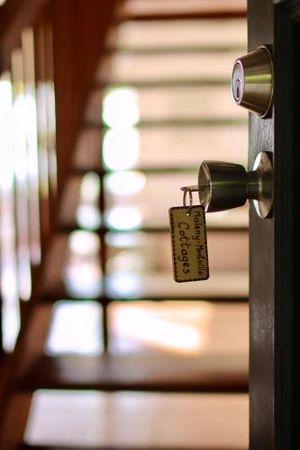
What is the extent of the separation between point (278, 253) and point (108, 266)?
88.7 inches

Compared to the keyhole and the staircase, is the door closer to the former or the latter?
the keyhole

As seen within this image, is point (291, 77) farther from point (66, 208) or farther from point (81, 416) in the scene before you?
point (81, 416)

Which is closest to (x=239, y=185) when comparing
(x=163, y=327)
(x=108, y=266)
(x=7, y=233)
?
(x=108, y=266)

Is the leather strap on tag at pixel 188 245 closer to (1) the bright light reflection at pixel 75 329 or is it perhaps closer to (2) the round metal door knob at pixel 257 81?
(2) the round metal door knob at pixel 257 81

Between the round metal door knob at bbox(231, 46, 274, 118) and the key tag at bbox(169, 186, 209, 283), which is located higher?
the round metal door knob at bbox(231, 46, 274, 118)

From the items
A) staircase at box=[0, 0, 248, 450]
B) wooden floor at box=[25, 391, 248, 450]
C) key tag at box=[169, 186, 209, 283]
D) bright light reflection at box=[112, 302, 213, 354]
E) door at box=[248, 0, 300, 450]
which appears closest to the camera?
door at box=[248, 0, 300, 450]

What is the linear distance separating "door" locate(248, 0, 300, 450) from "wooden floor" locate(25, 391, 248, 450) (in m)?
1.69

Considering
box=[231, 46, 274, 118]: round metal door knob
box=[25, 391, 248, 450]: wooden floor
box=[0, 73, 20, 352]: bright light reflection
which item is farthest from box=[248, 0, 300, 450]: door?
box=[25, 391, 248, 450]: wooden floor

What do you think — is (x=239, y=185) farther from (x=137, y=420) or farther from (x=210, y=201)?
(x=137, y=420)

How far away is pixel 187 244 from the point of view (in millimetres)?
810

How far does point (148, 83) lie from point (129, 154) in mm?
3341

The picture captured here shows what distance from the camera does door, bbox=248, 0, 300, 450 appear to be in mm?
647

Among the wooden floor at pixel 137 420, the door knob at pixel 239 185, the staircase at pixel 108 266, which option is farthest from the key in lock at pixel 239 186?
the wooden floor at pixel 137 420

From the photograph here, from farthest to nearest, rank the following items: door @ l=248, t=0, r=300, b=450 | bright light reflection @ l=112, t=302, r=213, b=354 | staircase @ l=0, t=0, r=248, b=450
Result: bright light reflection @ l=112, t=302, r=213, b=354 → staircase @ l=0, t=0, r=248, b=450 → door @ l=248, t=0, r=300, b=450
